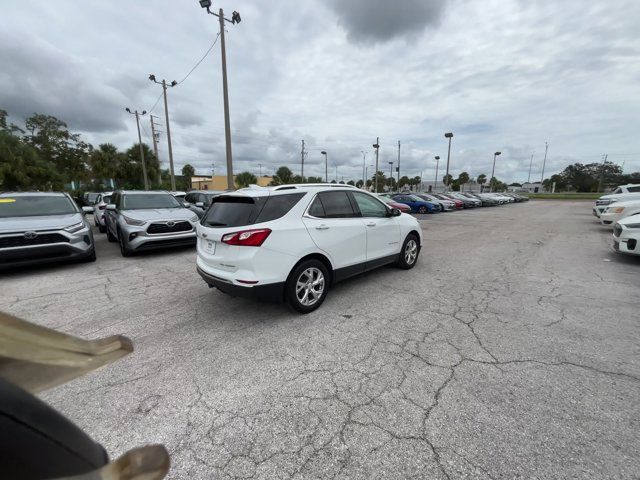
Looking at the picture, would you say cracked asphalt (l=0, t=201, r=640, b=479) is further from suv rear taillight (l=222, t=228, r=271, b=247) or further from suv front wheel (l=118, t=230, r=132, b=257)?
suv front wheel (l=118, t=230, r=132, b=257)

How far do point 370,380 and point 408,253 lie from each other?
147 inches

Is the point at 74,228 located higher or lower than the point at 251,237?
lower

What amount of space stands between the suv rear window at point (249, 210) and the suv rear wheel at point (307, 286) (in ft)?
2.48

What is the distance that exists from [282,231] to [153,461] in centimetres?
290

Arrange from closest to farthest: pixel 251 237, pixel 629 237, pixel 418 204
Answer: pixel 251 237 → pixel 629 237 → pixel 418 204

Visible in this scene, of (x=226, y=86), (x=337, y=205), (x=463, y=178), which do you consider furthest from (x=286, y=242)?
(x=463, y=178)

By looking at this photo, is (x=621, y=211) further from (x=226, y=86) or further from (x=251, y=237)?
(x=226, y=86)

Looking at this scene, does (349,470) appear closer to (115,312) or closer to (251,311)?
(251,311)

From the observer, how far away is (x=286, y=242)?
146 inches

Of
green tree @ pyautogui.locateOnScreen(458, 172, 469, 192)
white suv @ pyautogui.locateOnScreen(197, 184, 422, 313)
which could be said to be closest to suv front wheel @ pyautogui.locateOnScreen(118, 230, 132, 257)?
white suv @ pyautogui.locateOnScreen(197, 184, 422, 313)

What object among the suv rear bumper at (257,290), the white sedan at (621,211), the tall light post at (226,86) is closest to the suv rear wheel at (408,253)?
the suv rear bumper at (257,290)

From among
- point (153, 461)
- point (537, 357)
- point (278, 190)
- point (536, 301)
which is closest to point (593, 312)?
point (536, 301)

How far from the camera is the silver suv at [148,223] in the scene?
7234 mm

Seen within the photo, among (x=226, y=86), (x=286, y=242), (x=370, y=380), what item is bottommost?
(x=370, y=380)
